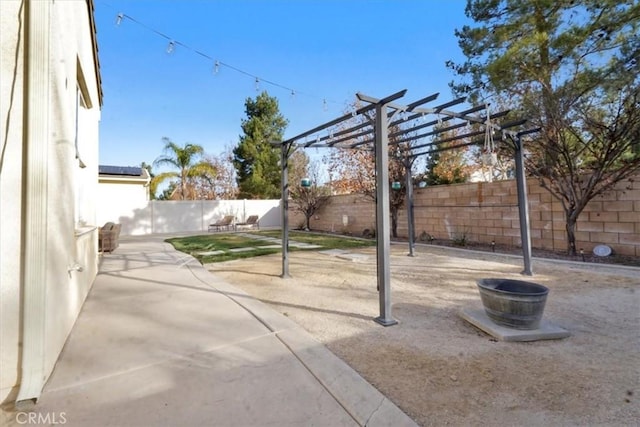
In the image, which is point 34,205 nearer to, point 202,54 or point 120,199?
point 202,54

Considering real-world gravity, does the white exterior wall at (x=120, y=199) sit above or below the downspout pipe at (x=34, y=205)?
above

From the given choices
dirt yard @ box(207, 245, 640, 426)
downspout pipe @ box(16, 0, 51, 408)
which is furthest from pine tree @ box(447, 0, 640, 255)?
downspout pipe @ box(16, 0, 51, 408)

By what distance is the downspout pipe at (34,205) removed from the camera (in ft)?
6.14

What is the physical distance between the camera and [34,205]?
1894 millimetres

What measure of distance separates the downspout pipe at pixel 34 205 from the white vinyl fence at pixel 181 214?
13290 millimetres

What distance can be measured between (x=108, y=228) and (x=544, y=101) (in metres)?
11.3

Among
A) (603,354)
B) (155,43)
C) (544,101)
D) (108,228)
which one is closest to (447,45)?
(544,101)

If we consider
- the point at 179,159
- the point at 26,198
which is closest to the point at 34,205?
the point at 26,198

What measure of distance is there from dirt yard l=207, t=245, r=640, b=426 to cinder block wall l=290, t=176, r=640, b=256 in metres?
1.40

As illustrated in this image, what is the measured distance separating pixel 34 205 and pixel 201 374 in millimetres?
1511

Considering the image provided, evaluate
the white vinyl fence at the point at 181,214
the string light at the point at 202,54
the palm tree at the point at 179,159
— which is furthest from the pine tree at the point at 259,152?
the string light at the point at 202,54

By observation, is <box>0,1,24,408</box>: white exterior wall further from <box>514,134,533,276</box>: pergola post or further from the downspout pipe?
<box>514,134,533,276</box>: pergola post

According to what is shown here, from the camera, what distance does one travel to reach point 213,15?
6797mm

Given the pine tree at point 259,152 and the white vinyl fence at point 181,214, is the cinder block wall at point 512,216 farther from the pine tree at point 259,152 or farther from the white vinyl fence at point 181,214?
the pine tree at point 259,152
